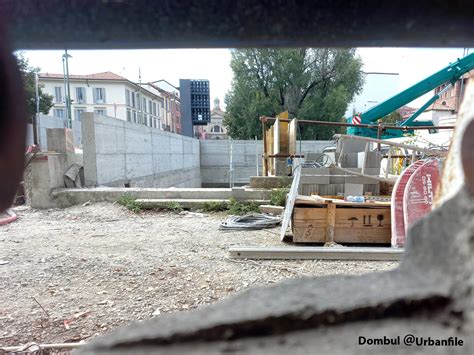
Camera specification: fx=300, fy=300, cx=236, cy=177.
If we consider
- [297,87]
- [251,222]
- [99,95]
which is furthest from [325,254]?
[99,95]

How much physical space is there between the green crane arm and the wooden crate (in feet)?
19.8

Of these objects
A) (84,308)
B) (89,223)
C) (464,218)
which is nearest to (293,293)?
(464,218)

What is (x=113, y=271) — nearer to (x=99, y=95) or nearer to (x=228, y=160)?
(x=228, y=160)

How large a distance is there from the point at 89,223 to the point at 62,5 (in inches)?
238

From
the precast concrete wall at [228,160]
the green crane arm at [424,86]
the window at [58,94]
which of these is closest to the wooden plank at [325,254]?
the green crane arm at [424,86]

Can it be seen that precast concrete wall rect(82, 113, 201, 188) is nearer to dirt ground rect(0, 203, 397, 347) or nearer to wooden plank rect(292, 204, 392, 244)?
dirt ground rect(0, 203, 397, 347)

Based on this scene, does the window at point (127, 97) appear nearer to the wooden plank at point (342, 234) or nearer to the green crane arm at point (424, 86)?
the green crane arm at point (424, 86)

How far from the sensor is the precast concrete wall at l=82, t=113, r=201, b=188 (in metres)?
7.89

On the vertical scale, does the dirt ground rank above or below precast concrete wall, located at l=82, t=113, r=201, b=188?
below

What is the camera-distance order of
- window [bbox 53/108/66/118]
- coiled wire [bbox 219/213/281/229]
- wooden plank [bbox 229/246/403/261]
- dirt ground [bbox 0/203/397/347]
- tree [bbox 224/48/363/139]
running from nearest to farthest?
dirt ground [bbox 0/203/397/347] < wooden plank [bbox 229/246/403/261] < coiled wire [bbox 219/213/281/229] < tree [bbox 224/48/363/139] < window [bbox 53/108/66/118]

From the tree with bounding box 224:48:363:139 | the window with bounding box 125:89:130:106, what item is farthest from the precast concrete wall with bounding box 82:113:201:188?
the window with bounding box 125:89:130:106

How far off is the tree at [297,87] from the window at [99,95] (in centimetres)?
2908

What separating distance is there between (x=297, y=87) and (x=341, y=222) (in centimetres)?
2427

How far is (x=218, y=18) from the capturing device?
2.25 ft
